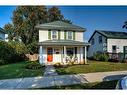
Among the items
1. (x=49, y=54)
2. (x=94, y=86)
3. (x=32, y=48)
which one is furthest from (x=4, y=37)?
(x=94, y=86)

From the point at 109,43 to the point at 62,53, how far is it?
491 centimetres

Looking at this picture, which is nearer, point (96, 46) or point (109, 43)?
point (109, 43)

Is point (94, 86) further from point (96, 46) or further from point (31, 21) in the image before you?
point (96, 46)

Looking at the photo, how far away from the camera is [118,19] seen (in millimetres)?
12172

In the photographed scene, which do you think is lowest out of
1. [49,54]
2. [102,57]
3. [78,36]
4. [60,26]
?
[102,57]

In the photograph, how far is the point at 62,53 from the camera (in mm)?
16844

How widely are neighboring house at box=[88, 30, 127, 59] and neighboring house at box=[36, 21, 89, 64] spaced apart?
1.70 meters

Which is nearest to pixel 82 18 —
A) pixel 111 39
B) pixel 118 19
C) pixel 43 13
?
pixel 118 19

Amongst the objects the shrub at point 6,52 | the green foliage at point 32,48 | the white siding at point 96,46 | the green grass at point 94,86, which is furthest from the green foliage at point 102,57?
the green grass at point 94,86

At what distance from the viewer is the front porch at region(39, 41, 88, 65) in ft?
53.0

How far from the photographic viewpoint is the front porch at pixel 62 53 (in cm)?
1616

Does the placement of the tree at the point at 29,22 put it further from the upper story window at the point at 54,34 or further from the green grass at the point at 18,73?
the green grass at the point at 18,73

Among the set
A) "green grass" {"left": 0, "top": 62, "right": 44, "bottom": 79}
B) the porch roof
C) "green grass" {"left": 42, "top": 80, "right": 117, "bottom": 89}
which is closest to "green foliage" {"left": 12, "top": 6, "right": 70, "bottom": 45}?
the porch roof
